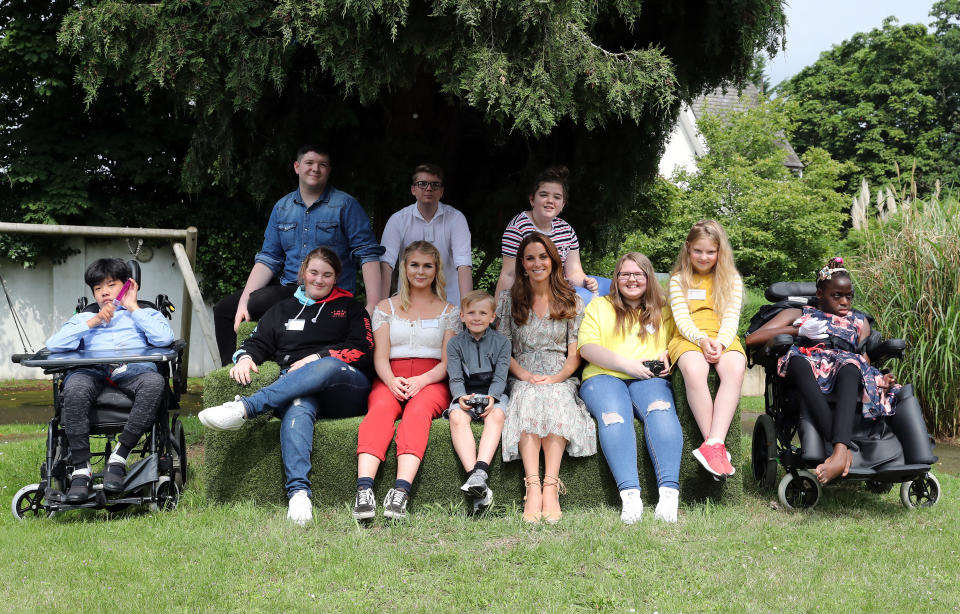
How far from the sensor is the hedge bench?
409 cm

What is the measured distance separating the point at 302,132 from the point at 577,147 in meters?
2.40

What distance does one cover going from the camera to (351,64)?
473cm

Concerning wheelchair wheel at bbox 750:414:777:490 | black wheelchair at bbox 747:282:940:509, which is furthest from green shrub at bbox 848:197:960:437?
wheelchair wheel at bbox 750:414:777:490

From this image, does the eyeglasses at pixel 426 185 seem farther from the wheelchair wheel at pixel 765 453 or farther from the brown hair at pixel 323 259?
the wheelchair wheel at pixel 765 453

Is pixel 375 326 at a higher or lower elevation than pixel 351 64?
lower

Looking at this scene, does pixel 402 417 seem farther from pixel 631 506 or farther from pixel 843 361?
pixel 843 361

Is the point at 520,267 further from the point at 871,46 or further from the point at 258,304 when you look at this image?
the point at 871,46

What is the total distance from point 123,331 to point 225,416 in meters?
1.01

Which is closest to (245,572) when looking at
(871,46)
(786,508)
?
(786,508)

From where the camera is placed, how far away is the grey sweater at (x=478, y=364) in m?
4.28

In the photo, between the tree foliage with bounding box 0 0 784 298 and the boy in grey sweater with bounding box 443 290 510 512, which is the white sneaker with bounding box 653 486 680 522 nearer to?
the boy in grey sweater with bounding box 443 290 510 512

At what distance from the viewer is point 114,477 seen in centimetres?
392

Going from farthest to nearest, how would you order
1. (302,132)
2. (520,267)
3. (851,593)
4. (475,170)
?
1. (475,170)
2. (302,132)
3. (520,267)
4. (851,593)

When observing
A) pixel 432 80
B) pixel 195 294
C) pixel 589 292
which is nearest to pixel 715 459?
pixel 589 292
